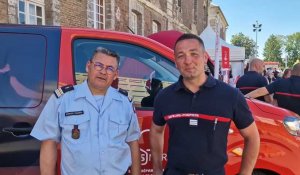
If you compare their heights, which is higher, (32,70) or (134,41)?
(134,41)

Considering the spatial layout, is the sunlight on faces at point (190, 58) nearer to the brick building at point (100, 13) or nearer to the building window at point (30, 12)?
the brick building at point (100, 13)

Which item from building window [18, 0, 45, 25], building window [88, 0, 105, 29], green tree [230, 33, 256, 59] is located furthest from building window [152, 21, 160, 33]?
green tree [230, 33, 256, 59]

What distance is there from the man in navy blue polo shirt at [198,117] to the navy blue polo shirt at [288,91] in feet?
10.1

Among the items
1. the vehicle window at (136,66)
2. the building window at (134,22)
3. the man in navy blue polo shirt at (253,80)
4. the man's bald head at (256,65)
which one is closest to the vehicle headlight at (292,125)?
the vehicle window at (136,66)

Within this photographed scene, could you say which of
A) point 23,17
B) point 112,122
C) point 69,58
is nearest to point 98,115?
point 112,122

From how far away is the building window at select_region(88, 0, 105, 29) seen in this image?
11.6 metres

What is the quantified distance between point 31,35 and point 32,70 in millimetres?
286

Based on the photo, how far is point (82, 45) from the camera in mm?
3051

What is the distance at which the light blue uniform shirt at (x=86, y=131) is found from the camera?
2.21 m

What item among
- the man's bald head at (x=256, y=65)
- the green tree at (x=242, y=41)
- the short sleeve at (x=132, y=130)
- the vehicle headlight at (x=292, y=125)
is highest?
the green tree at (x=242, y=41)

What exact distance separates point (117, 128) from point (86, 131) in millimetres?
186

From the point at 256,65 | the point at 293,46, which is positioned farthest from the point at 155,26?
the point at 293,46

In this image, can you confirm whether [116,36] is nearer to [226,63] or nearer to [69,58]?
[69,58]

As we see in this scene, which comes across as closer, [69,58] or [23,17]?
[69,58]
